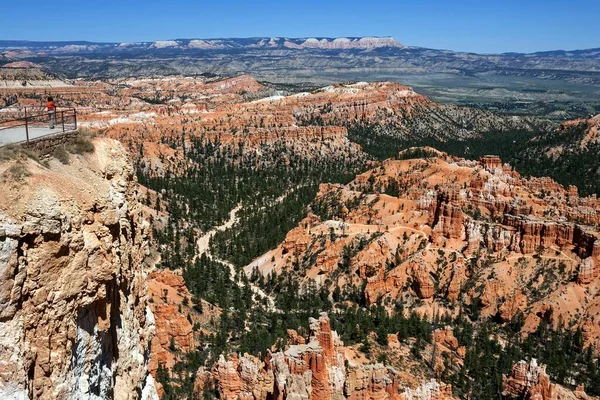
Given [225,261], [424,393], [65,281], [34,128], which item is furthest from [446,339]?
[65,281]

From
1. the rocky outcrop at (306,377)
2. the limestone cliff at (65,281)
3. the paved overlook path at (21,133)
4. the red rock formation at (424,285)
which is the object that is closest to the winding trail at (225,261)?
the red rock formation at (424,285)

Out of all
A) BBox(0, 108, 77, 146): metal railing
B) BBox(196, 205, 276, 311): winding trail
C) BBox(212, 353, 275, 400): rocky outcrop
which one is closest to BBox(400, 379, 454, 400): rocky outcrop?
BBox(212, 353, 275, 400): rocky outcrop

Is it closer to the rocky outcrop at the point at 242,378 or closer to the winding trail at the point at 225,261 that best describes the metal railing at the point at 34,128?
the rocky outcrop at the point at 242,378

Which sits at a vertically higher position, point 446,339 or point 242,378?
point 242,378

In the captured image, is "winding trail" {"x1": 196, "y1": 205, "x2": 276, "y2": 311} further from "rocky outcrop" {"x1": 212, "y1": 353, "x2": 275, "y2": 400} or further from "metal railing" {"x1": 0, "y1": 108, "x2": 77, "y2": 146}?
"metal railing" {"x1": 0, "y1": 108, "x2": 77, "y2": 146}

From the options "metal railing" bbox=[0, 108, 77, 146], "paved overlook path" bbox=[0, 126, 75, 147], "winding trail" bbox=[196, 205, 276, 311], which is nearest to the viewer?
"paved overlook path" bbox=[0, 126, 75, 147]

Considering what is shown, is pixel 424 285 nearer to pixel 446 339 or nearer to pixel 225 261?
pixel 446 339

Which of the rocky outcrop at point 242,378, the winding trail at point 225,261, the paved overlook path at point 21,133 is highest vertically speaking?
the paved overlook path at point 21,133

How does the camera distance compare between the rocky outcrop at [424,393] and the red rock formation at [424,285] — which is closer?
the rocky outcrop at [424,393]

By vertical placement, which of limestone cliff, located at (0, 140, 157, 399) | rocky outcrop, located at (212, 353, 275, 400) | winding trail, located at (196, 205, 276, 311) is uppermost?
limestone cliff, located at (0, 140, 157, 399)
